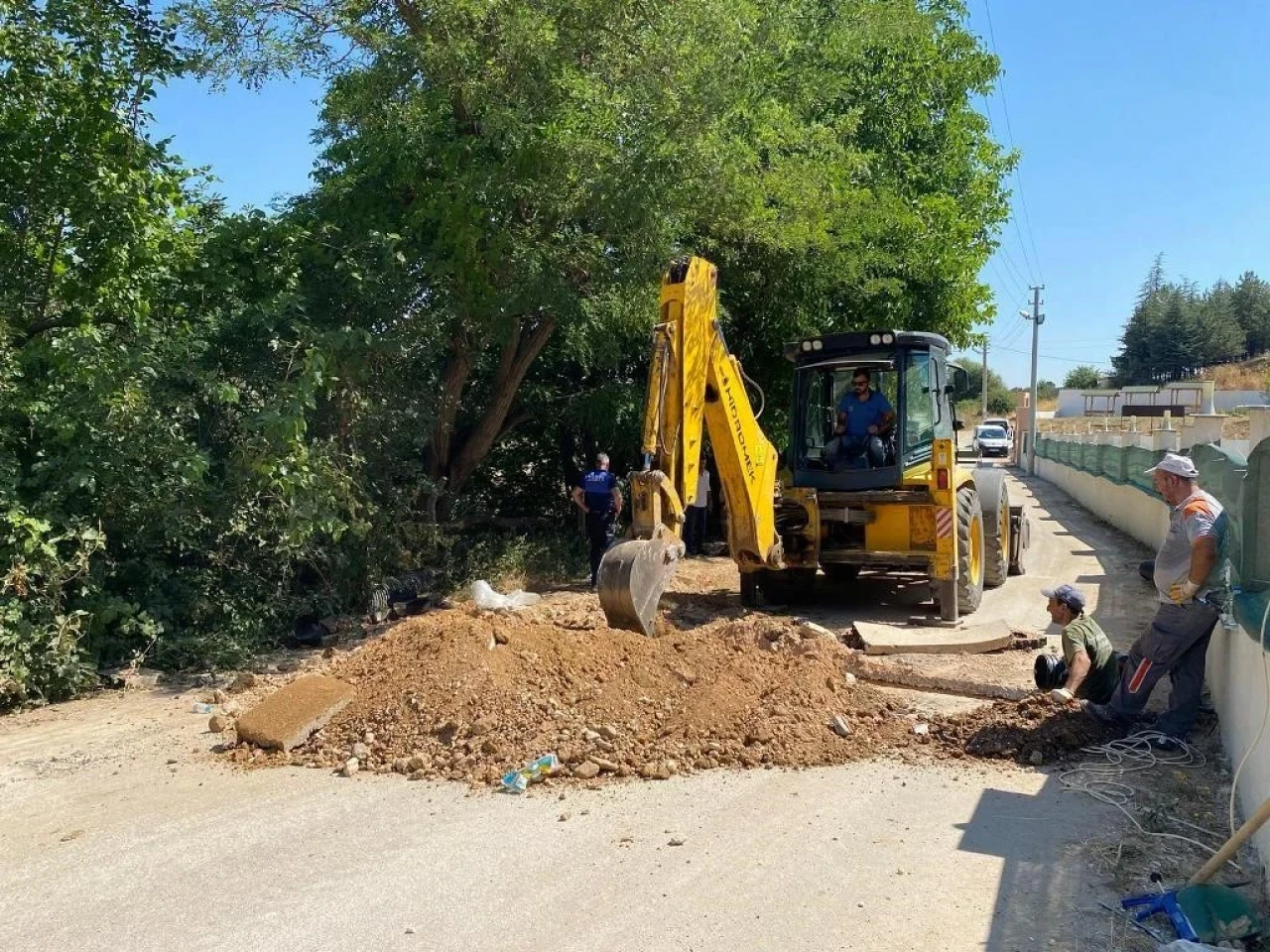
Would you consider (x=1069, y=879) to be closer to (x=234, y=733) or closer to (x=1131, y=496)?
(x=234, y=733)

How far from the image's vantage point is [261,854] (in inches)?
201

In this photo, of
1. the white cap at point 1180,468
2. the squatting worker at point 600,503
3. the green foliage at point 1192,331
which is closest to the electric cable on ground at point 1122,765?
the white cap at point 1180,468

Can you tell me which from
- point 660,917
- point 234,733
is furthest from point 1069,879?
point 234,733

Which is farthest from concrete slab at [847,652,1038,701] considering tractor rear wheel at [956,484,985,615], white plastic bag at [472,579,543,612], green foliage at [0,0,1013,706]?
green foliage at [0,0,1013,706]

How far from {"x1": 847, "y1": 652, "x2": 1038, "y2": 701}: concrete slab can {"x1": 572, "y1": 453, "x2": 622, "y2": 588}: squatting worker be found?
194 inches

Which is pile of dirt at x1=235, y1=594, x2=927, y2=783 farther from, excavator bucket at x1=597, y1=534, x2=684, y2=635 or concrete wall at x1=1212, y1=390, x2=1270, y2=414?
concrete wall at x1=1212, y1=390, x2=1270, y2=414

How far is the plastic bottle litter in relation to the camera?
19.4 feet

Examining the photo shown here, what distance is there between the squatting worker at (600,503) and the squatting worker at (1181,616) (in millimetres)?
7191

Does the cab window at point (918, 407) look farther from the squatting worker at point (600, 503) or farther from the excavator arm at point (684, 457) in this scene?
the squatting worker at point (600, 503)

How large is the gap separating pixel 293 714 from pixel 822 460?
6023mm

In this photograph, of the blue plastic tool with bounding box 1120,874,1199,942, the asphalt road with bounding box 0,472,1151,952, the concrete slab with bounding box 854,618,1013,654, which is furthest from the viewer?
the concrete slab with bounding box 854,618,1013,654

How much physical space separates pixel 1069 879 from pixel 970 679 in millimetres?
3253

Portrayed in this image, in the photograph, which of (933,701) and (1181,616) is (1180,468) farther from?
(933,701)

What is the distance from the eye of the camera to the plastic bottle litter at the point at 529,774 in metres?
5.92
